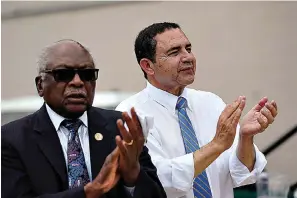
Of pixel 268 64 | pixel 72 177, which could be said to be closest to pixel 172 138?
pixel 72 177

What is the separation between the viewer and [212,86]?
7.71 m

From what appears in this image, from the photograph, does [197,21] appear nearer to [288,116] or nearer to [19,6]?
[288,116]

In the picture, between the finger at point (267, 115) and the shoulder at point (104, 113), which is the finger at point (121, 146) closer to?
the shoulder at point (104, 113)

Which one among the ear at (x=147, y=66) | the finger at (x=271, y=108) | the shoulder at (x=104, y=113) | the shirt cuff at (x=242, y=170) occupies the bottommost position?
the shirt cuff at (x=242, y=170)

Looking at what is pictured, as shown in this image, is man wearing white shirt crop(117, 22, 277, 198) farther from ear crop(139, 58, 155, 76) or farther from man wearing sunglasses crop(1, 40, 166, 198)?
man wearing sunglasses crop(1, 40, 166, 198)

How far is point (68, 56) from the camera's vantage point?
2400 millimetres

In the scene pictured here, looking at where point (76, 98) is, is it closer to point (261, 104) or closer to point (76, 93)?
point (76, 93)

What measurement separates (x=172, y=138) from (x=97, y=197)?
2.68ft

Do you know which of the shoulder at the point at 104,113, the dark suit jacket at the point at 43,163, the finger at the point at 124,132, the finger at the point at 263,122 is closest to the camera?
the finger at the point at 124,132

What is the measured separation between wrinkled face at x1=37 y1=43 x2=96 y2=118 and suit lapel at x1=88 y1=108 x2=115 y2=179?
90 millimetres

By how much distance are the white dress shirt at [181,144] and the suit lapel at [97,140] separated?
35 cm

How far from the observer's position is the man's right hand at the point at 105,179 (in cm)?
219

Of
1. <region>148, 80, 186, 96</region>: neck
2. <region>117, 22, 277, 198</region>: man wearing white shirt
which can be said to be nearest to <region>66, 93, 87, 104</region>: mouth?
<region>117, 22, 277, 198</region>: man wearing white shirt

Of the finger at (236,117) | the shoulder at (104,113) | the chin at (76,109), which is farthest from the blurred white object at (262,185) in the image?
the chin at (76,109)
